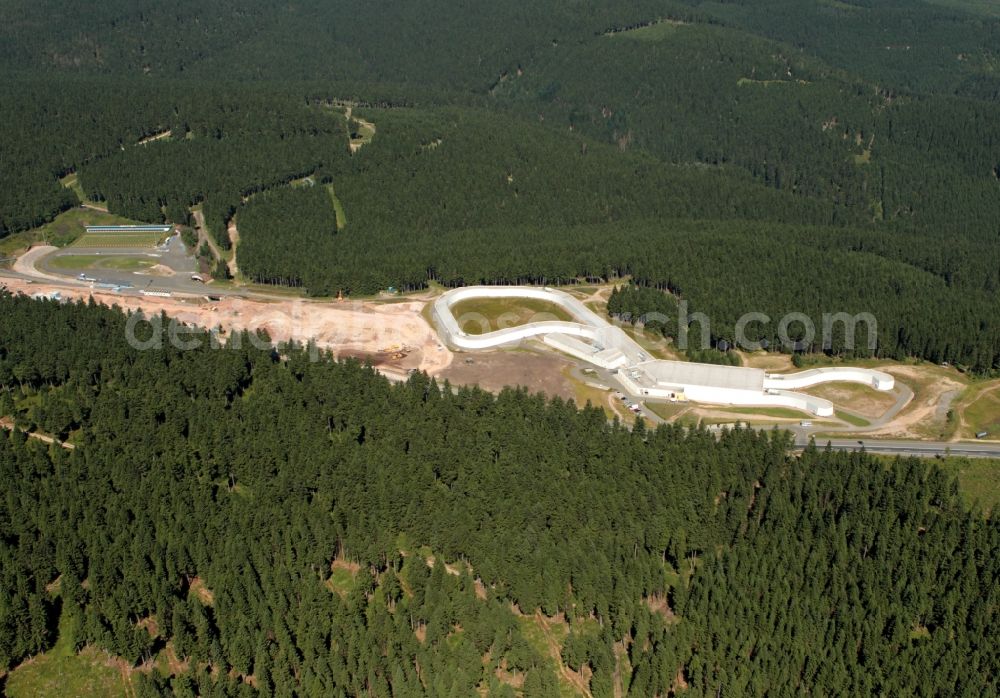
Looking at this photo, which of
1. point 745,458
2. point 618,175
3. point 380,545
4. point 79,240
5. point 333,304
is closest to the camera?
point 380,545

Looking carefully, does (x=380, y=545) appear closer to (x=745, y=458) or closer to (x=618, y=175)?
(x=745, y=458)

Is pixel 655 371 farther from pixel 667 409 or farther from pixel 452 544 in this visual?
pixel 452 544

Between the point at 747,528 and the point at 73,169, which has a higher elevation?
the point at 73,169

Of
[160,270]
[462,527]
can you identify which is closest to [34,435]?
[462,527]

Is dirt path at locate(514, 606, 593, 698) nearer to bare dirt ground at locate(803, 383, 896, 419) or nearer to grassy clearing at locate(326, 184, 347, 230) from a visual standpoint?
bare dirt ground at locate(803, 383, 896, 419)

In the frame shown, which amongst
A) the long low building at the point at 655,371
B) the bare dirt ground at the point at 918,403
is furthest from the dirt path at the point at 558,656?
the bare dirt ground at the point at 918,403

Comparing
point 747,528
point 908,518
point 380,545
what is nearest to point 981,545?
point 908,518
